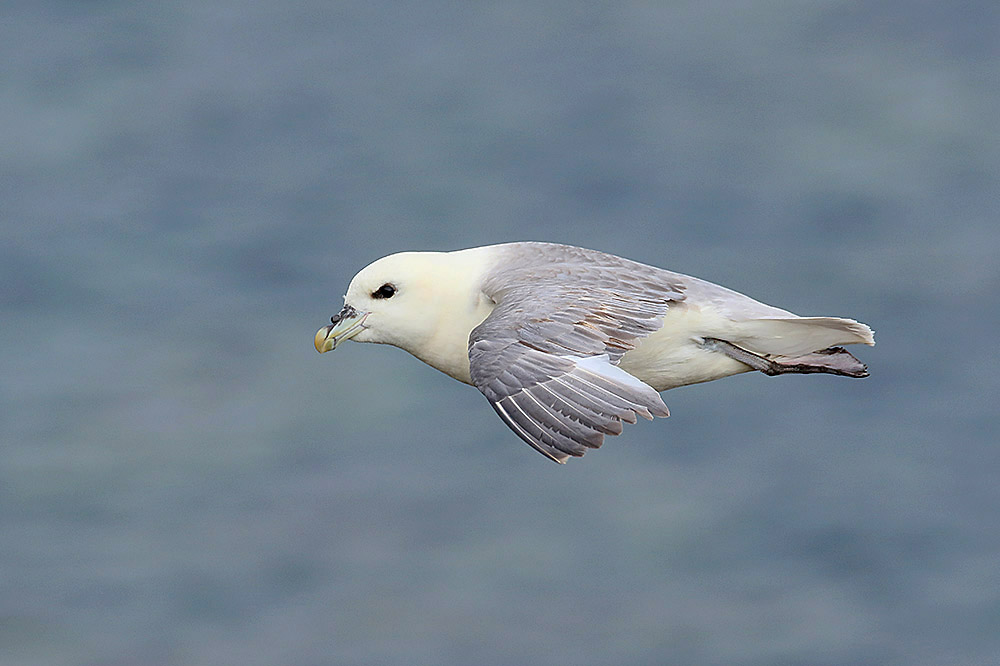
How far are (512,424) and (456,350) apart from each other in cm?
136

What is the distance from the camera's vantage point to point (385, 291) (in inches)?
382

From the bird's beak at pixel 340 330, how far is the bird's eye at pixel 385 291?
107 mm

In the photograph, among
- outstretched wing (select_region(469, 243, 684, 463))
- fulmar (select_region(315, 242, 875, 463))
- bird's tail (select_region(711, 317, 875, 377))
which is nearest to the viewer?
outstretched wing (select_region(469, 243, 684, 463))

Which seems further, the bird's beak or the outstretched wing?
the bird's beak

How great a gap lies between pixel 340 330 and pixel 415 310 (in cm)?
39

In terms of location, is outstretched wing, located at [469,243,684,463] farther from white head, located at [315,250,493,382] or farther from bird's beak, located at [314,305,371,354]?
bird's beak, located at [314,305,371,354]

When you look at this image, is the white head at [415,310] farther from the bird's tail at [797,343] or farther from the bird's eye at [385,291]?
the bird's tail at [797,343]

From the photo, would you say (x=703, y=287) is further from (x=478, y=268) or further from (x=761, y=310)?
(x=478, y=268)

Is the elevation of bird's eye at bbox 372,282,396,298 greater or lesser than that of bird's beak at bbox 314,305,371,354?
greater

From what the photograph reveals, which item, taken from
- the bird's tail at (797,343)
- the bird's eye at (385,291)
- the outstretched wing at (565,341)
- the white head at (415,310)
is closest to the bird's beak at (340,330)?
the white head at (415,310)

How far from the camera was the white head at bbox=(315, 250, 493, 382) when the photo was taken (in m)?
9.64

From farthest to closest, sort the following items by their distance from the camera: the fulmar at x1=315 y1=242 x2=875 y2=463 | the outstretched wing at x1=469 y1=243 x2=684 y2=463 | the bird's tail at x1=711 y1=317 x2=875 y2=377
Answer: the bird's tail at x1=711 y1=317 x2=875 y2=377
the fulmar at x1=315 y1=242 x2=875 y2=463
the outstretched wing at x1=469 y1=243 x2=684 y2=463

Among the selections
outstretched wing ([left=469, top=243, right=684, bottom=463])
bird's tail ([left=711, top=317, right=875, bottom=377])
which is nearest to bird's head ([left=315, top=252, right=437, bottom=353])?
outstretched wing ([left=469, top=243, right=684, bottom=463])

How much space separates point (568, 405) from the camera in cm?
832
